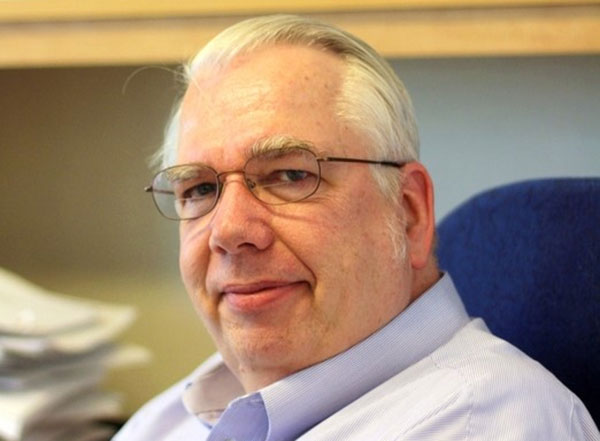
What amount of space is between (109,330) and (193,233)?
0.62 metres

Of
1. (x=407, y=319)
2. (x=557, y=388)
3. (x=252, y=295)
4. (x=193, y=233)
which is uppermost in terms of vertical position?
(x=193, y=233)

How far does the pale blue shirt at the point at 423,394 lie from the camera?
0.97m

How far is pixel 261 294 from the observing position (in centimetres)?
112

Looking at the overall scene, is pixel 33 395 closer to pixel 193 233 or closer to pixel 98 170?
pixel 98 170

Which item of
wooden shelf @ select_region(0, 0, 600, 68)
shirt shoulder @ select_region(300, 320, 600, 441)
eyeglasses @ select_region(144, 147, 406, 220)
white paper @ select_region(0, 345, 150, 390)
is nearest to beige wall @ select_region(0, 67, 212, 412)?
white paper @ select_region(0, 345, 150, 390)

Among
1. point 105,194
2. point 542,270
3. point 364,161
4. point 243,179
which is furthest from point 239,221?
point 105,194

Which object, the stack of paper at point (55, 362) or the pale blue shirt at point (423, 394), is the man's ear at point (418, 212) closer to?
the pale blue shirt at point (423, 394)

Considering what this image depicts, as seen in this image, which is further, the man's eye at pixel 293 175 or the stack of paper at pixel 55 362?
the stack of paper at pixel 55 362

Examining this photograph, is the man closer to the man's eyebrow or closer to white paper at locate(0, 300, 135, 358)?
the man's eyebrow

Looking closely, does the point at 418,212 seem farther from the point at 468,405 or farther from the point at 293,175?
the point at 468,405

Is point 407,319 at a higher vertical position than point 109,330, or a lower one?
lower

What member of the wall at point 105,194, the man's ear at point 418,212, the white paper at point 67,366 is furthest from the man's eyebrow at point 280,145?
the white paper at point 67,366

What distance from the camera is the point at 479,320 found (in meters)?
1.18

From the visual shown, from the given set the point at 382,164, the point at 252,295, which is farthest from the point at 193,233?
the point at 382,164
